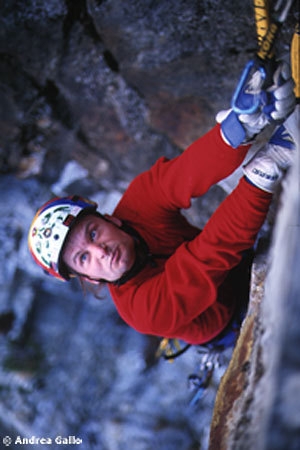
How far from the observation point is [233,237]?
68.7 inches

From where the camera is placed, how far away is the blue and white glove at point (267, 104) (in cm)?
144

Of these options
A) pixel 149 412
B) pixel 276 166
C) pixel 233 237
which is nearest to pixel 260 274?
pixel 233 237

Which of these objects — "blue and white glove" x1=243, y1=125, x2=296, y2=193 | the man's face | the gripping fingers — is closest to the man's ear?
the man's face

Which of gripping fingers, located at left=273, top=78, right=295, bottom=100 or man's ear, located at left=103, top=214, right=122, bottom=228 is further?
man's ear, located at left=103, top=214, right=122, bottom=228

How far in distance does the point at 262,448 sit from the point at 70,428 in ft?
9.97

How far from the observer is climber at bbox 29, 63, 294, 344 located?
1644 millimetres

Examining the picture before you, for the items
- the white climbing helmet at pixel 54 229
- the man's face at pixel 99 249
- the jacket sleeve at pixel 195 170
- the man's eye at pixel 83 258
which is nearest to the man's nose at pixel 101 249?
the man's face at pixel 99 249

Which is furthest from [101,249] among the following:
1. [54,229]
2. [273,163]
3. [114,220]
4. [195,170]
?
[273,163]

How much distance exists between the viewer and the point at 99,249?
2166mm

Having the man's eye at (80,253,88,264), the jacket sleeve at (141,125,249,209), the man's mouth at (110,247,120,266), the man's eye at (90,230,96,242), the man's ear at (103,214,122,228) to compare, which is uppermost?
the jacket sleeve at (141,125,249,209)

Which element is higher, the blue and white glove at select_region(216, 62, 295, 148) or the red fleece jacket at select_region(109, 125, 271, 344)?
the blue and white glove at select_region(216, 62, 295, 148)

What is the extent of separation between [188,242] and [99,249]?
561mm

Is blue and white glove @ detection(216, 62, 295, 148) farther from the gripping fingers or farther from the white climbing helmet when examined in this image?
the white climbing helmet

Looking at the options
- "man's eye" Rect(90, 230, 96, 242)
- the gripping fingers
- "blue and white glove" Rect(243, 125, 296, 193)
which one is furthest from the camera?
"man's eye" Rect(90, 230, 96, 242)
